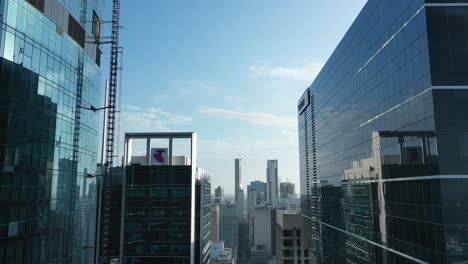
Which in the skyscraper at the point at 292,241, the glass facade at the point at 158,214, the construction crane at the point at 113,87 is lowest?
the skyscraper at the point at 292,241

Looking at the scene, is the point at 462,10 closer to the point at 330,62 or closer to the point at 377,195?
the point at 377,195

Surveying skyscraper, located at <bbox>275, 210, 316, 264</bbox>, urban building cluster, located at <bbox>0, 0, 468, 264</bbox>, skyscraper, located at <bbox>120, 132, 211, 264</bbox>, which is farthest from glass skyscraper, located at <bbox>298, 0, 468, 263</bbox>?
skyscraper, located at <bbox>275, 210, 316, 264</bbox>

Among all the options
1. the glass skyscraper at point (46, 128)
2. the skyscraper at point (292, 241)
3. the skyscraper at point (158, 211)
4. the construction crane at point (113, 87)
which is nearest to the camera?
the glass skyscraper at point (46, 128)

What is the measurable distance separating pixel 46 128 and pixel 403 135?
3446 centimetres

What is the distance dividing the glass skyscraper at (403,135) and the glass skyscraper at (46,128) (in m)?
33.7

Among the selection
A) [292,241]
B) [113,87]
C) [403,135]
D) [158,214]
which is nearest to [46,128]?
[113,87]

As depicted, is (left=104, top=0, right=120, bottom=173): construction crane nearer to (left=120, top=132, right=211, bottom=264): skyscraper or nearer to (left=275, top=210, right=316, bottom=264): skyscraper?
(left=120, top=132, right=211, bottom=264): skyscraper

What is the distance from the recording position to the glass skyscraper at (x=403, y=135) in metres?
29.4

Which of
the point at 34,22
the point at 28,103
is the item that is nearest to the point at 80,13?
the point at 34,22

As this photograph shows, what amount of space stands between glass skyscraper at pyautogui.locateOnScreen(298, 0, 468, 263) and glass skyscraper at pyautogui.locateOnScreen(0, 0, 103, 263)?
111 ft

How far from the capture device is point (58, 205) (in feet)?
136

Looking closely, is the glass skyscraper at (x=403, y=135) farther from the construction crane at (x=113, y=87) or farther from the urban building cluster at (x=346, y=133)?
the construction crane at (x=113, y=87)

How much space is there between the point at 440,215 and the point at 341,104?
35.0 meters

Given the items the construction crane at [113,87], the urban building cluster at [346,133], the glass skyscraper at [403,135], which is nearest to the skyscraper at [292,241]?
the urban building cluster at [346,133]
